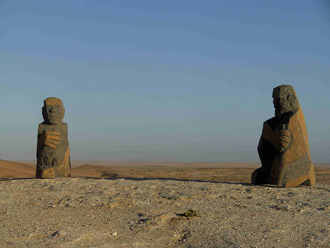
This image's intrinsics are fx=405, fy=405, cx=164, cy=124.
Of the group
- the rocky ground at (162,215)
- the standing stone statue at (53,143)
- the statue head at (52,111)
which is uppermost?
the statue head at (52,111)

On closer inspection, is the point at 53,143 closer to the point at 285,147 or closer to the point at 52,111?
the point at 52,111

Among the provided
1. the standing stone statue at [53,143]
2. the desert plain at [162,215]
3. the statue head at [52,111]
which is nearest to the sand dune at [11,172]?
the standing stone statue at [53,143]

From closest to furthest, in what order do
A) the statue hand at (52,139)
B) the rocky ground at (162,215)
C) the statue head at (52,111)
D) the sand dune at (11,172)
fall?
the rocky ground at (162,215)
the statue hand at (52,139)
the statue head at (52,111)
the sand dune at (11,172)

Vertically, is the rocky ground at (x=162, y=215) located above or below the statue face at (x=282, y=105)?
below

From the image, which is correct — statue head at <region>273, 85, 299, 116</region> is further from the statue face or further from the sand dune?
the sand dune

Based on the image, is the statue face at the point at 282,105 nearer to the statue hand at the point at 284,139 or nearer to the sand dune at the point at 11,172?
the statue hand at the point at 284,139

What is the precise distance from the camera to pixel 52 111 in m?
14.1

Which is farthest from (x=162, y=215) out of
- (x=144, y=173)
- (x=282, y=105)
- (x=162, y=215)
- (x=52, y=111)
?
(x=144, y=173)

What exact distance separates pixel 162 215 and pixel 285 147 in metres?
4.94

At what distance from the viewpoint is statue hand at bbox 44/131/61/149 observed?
45.0 feet

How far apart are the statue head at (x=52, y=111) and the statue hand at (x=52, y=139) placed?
0.47 metres

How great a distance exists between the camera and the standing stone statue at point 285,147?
11312 mm

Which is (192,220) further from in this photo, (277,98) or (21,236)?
(277,98)

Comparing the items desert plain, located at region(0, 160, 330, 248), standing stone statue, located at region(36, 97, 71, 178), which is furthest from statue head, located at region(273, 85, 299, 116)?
standing stone statue, located at region(36, 97, 71, 178)
